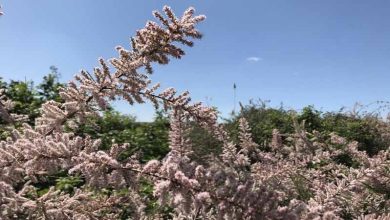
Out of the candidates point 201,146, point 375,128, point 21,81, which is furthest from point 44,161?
point 375,128

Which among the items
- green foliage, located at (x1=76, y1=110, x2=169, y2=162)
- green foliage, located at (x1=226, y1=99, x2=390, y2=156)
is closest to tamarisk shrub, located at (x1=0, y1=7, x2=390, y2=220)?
green foliage, located at (x1=76, y1=110, x2=169, y2=162)

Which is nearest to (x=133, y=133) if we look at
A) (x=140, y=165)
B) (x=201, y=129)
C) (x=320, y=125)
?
(x=201, y=129)

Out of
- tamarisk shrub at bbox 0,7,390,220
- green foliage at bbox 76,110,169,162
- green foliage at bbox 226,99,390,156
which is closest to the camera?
tamarisk shrub at bbox 0,7,390,220

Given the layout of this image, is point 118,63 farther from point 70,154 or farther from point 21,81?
point 21,81

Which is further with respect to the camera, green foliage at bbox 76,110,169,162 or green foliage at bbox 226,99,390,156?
green foliage at bbox 226,99,390,156

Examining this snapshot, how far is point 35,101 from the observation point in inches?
357

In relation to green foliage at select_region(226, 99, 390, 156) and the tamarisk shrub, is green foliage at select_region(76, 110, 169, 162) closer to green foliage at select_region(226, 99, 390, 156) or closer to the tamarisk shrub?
green foliage at select_region(226, 99, 390, 156)

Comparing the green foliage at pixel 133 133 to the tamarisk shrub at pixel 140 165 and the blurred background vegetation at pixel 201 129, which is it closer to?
the blurred background vegetation at pixel 201 129

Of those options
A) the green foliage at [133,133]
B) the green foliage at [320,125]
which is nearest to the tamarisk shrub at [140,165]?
→ the green foliage at [133,133]

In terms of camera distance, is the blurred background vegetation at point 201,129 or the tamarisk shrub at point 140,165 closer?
the tamarisk shrub at point 140,165

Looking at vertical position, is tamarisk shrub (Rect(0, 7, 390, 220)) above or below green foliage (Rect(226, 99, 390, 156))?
below

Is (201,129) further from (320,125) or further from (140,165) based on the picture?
(140,165)

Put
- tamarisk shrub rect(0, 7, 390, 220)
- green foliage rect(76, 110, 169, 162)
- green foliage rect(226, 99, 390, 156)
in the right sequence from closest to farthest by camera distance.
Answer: tamarisk shrub rect(0, 7, 390, 220) < green foliage rect(76, 110, 169, 162) < green foliage rect(226, 99, 390, 156)

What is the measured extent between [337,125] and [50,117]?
9021 millimetres
